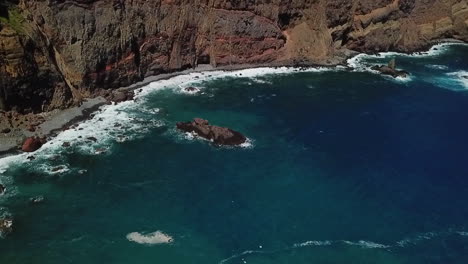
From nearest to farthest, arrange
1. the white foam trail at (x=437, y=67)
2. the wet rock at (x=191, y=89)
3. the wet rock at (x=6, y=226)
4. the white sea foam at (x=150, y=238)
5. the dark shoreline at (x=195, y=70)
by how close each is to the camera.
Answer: the wet rock at (x=6, y=226), the white sea foam at (x=150, y=238), the dark shoreline at (x=195, y=70), the wet rock at (x=191, y=89), the white foam trail at (x=437, y=67)

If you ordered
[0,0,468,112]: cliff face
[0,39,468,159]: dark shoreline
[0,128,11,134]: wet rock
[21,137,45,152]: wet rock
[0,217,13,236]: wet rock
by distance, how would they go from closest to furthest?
[0,217,13,236]: wet rock
[21,137,45,152]: wet rock
[0,128,11,134]: wet rock
[0,39,468,159]: dark shoreline
[0,0,468,112]: cliff face

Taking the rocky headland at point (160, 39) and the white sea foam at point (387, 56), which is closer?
the rocky headland at point (160, 39)

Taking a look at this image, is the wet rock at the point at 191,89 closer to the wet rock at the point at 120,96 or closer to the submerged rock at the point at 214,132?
the wet rock at the point at 120,96

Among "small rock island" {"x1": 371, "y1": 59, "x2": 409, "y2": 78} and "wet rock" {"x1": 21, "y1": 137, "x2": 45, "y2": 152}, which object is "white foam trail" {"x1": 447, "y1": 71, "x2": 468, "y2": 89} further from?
"wet rock" {"x1": 21, "y1": 137, "x2": 45, "y2": 152}

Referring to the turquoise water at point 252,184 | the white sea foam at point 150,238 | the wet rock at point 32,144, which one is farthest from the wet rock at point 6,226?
the wet rock at point 32,144

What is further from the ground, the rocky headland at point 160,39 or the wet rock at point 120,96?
the rocky headland at point 160,39

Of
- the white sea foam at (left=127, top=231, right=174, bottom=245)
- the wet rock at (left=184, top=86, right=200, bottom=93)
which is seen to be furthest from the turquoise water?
the wet rock at (left=184, top=86, right=200, bottom=93)
